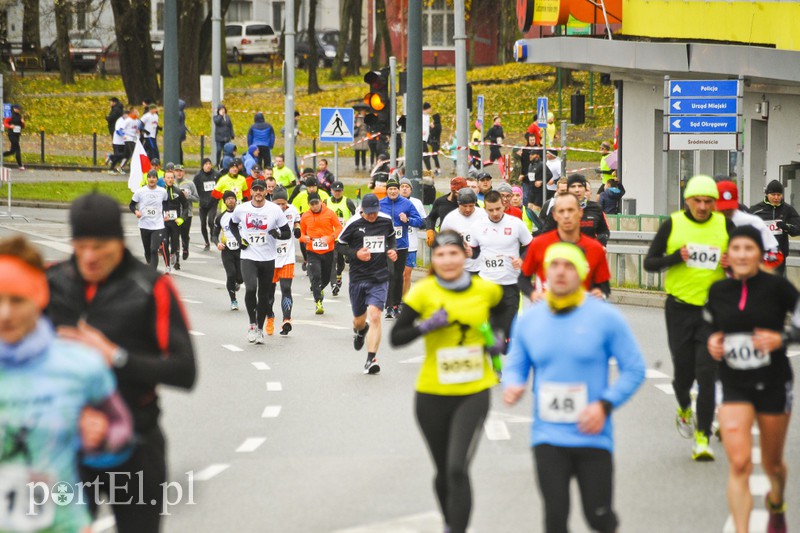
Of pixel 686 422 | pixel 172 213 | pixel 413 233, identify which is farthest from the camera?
pixel 172 213

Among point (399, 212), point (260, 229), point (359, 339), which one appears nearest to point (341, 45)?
point (399, 212)

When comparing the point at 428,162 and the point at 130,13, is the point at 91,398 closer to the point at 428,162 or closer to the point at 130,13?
the point at 428,162

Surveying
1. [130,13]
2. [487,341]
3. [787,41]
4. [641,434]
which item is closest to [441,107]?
[130,13]

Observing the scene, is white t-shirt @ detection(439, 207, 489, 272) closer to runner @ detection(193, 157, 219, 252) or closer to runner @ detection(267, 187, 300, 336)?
runner @ detection(267, 187, 300, 336)

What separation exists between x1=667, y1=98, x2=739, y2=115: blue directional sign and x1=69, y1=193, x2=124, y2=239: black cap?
1769cm

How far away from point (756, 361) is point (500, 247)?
6185mm

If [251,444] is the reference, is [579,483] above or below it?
above

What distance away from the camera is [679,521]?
29.0 feet

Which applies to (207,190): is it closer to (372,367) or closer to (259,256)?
(259,256)

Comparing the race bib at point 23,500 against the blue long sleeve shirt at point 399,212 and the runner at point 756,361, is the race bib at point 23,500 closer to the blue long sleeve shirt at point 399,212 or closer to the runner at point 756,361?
the runner at point 756,361

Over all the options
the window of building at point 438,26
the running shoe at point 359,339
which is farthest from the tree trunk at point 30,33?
the running shoe at point 359,339

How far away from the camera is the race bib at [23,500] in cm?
500

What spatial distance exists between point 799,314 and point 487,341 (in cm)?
164

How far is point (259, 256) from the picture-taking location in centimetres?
1772
